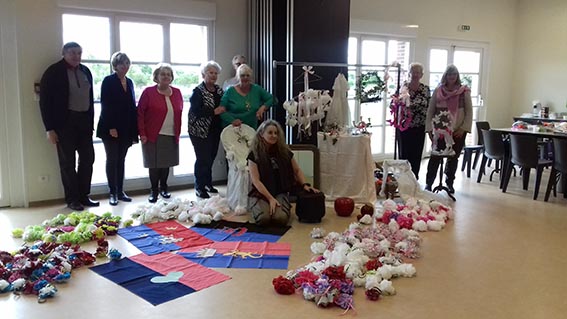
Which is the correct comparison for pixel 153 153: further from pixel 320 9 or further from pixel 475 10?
pixel 475 10

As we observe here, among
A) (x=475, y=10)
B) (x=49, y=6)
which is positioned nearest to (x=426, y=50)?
(x=475, y=10)

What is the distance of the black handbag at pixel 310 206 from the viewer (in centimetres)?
475

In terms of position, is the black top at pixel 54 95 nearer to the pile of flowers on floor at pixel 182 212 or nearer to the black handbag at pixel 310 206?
the pile of flowers on floor at pixel 182 212

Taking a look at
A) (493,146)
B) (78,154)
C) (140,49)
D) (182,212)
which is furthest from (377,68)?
(78,154)

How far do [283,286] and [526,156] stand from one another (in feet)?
14.4

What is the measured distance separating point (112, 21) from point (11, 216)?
2.40 m

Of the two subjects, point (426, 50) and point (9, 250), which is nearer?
point (9, 250)

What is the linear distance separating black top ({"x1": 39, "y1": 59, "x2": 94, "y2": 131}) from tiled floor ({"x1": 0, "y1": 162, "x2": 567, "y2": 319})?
3.34 feet

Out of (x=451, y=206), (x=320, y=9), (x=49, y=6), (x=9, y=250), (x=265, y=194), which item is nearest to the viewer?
(x=9, y=250)

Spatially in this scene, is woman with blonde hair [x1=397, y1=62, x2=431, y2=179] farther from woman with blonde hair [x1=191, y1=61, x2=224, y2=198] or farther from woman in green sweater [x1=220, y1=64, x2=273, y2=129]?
woman with blonde hair [x1=191, y1=61, x2=224, y2=198]

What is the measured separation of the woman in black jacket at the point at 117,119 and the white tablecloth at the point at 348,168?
210 centimetres

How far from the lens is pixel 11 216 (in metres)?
4.97

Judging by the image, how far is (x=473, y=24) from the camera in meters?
9.62

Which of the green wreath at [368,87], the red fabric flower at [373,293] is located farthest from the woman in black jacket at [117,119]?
the red fabric flower at [373,293]
